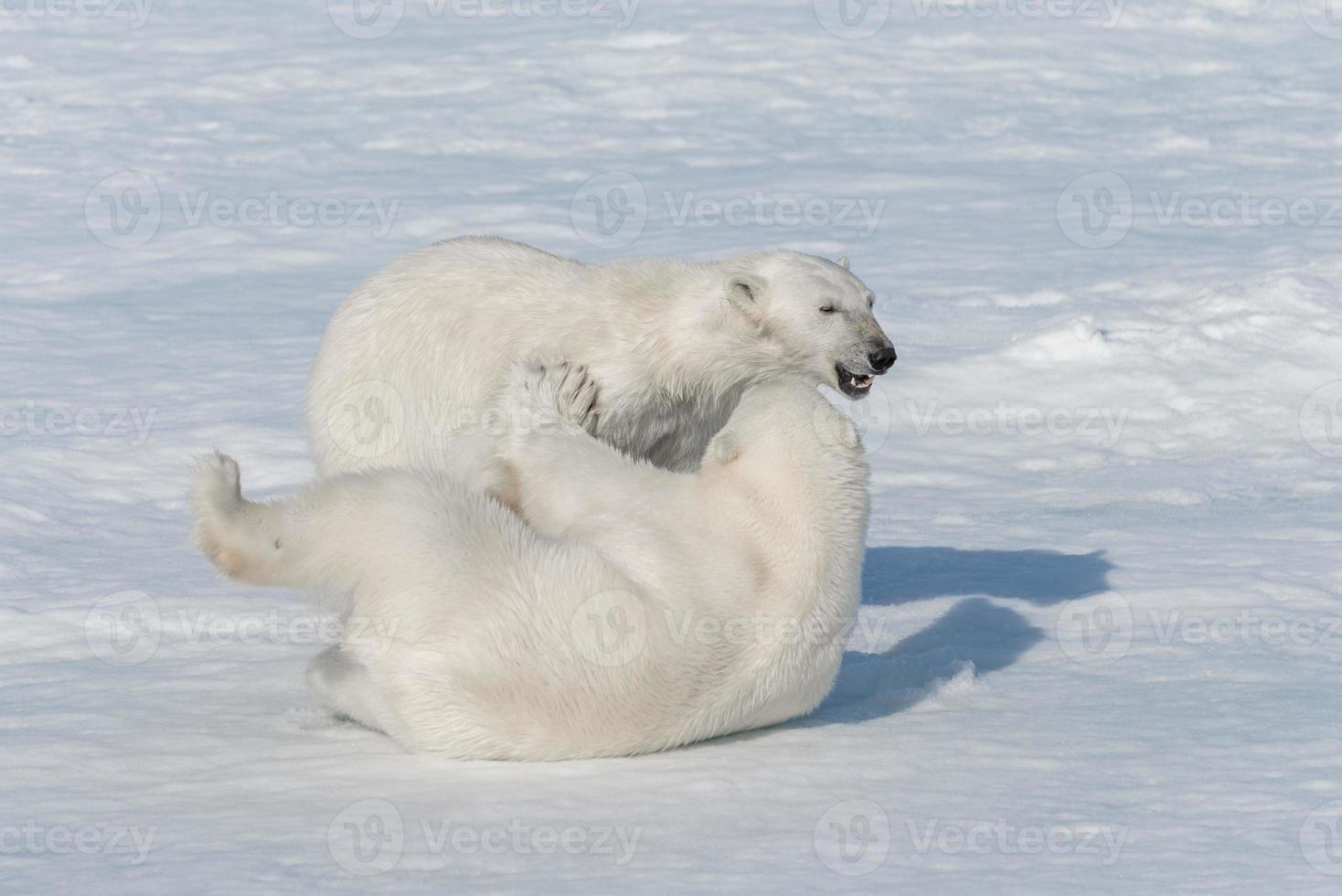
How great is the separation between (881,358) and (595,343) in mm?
764

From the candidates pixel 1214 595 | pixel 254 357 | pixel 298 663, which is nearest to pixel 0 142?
pixel 254 357

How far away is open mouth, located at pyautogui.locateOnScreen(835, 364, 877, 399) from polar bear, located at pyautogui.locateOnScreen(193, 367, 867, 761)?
36.6 inches

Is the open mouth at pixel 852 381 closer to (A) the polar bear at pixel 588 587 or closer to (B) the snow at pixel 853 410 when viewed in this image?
(B) the snow at pixel 853 410

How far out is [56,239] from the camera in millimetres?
10062

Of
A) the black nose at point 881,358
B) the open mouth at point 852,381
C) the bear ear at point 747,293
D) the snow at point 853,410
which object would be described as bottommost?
the snow at point 853,410

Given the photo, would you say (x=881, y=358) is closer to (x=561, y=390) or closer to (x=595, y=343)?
(x=595, y=343)

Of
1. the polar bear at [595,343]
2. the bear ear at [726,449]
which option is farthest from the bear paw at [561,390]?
the bear ear at [726,449]

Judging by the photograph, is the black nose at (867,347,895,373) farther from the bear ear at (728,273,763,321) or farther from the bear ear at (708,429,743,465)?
the bear ear at (708,429,743,465)

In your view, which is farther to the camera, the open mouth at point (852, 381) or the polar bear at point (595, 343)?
the open mouth at point (852, 381)

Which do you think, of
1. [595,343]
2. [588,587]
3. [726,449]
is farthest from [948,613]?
[588,587]

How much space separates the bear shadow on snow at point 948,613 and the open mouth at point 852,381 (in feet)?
2.00

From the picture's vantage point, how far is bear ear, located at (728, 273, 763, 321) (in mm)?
4691

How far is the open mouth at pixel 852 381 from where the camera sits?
4.74 metres

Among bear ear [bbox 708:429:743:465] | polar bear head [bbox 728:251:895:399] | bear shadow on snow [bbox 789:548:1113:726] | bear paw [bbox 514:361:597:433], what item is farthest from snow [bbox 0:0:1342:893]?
bear paw [bbox 514:361:597:433]
